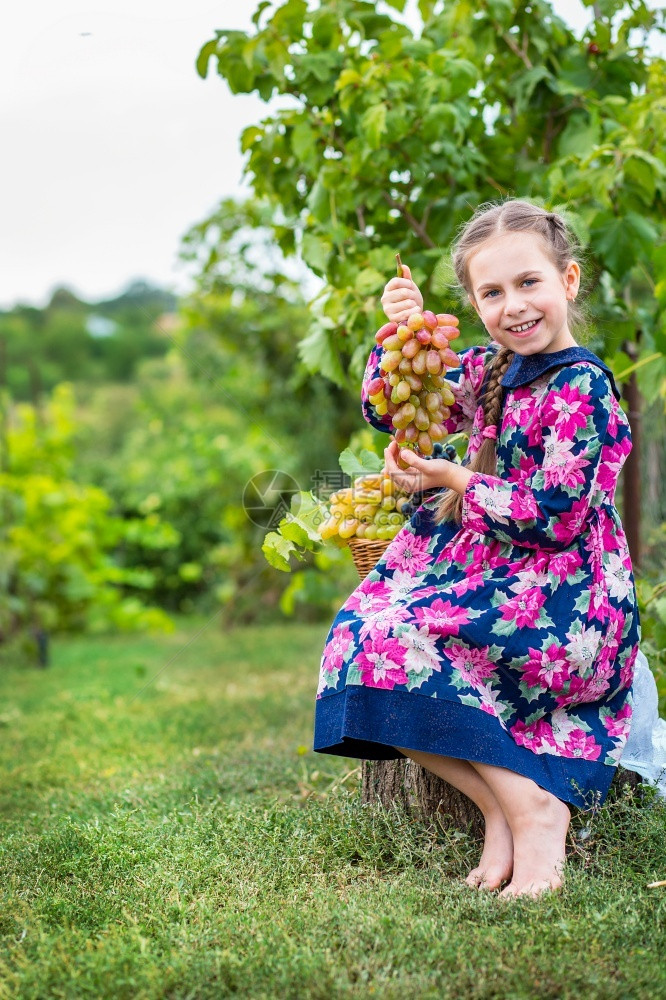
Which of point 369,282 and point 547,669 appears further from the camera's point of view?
point 369,282

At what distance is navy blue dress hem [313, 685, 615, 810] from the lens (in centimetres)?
174

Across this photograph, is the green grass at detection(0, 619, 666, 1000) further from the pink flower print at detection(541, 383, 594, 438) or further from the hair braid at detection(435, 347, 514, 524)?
the pink flower print at detection(541, 383, 594, 438)

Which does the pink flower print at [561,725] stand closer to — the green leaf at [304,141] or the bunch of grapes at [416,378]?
the bunch of grapes at [416,378]

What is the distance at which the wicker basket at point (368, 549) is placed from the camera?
2.12 metres

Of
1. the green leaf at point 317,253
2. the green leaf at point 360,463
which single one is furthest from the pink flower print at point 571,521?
the green leaf at point 317,253

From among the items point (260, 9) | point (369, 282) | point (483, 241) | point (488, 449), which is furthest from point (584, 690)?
point (260, 9)

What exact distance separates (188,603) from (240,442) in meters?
1.89

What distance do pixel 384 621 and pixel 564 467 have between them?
0.42m

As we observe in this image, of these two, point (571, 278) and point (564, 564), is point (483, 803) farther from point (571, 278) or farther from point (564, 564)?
point (571, 278)

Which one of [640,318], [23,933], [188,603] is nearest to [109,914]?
[23,933]

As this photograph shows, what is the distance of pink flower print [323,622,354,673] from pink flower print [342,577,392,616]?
2.1 inches

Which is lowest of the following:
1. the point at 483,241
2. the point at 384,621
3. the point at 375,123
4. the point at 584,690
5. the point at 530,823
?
the point at 530,823

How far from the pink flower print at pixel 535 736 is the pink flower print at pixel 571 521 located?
0.35 meters

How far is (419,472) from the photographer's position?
1910mm
